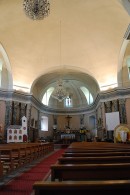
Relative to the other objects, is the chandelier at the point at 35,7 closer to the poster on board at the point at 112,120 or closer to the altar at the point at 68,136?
the poster on board at the point at 112,120

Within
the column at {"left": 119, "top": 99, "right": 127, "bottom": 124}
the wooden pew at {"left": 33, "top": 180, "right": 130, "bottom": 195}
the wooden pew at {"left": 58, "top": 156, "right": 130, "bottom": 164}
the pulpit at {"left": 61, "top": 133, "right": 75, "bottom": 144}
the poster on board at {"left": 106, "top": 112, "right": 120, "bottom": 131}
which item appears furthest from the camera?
the pulpit at {"left": 61, "top": 133, "right": 75, "bottom": 144}

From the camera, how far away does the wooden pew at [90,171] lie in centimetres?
198

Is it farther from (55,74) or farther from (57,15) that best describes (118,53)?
(55,74)

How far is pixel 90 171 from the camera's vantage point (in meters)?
2.02

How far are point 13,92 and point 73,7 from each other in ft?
26.8

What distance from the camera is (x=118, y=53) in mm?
15523

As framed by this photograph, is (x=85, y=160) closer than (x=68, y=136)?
Yes

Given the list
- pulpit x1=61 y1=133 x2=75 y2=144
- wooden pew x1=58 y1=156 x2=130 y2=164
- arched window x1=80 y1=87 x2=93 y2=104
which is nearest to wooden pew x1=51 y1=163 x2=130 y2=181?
wooden pew x1=58 y1=156 x2=130 y2=164

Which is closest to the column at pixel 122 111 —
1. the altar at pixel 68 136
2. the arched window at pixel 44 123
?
the altar at pixel 68 136

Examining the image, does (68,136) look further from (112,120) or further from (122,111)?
(122,111)

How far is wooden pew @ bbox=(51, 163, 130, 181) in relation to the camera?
198 centimetres

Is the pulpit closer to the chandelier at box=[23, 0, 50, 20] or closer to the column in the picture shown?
the column

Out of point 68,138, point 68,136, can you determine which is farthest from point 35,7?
point 68,136

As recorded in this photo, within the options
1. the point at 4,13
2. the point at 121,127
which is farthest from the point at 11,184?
the point at 4,13
